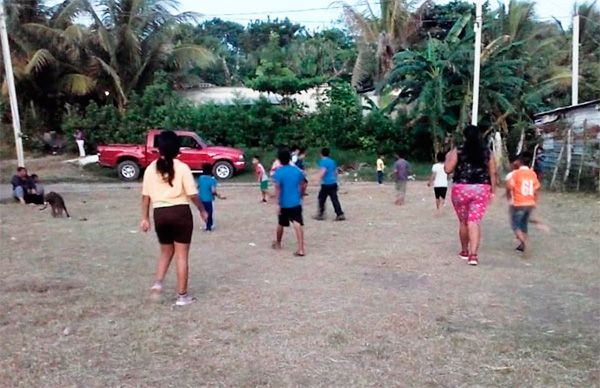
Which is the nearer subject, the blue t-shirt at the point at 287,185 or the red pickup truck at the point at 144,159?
the blue t-shirt at the point at 287,185

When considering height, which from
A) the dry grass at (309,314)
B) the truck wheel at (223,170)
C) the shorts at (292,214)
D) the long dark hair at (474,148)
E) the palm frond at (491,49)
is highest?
the palm frond at (491,49)

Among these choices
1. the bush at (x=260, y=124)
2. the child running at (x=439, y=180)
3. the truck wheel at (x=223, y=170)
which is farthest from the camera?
the bush at (x=260, y=124)

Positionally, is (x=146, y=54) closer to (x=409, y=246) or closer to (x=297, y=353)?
(x=409, y=246)

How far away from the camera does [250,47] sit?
5862 centimetres

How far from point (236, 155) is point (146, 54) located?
8.72 metres

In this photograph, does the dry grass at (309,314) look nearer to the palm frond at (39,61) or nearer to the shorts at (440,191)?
the shorts at (440,191)

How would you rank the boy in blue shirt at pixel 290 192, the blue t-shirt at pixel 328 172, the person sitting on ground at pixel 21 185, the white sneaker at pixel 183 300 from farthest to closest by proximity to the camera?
the person sitting on ground at pixel 21 185 → the blue t-shirt at pixel 328 172 → the boy in blue shirt at pixel 290 192 → the white sneaker at pixel 183 300

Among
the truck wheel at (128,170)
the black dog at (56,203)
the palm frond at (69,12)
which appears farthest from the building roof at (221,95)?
the black dog at (56,203)

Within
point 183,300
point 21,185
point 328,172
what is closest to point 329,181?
point 328,172

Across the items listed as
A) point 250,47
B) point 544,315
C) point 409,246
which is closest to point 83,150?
point 409,246

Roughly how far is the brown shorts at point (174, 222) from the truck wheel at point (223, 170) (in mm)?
17062

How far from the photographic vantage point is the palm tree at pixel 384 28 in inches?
1137

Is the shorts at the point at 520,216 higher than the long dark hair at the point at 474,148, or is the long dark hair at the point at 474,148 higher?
the long dark hair at the point at 474,148

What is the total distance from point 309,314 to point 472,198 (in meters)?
2.93
